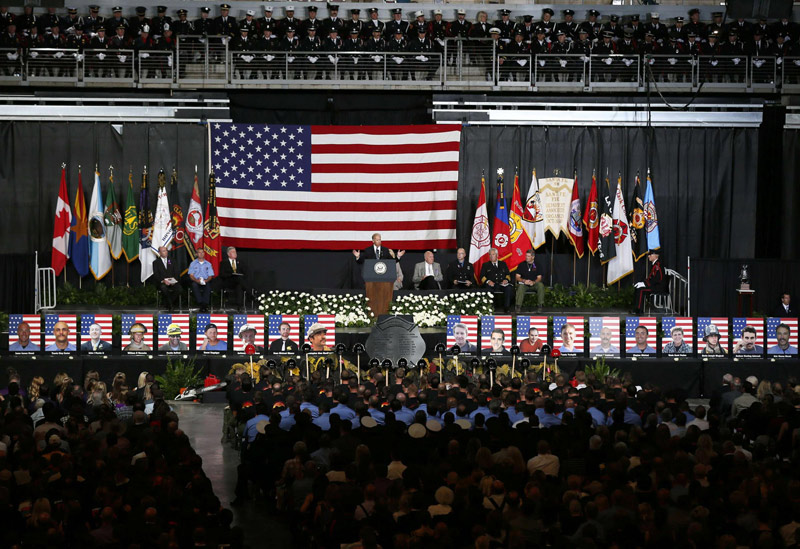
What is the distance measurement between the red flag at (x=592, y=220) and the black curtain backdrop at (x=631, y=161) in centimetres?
67

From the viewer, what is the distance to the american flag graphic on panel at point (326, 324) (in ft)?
64.6

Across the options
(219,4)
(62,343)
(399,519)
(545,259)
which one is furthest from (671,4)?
(399,519)

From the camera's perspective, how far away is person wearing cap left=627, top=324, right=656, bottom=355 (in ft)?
65.0

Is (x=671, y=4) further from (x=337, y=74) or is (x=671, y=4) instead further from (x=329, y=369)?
(x=329, y=369)

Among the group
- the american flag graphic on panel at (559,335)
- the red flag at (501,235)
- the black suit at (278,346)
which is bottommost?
the black suit at (278,346)

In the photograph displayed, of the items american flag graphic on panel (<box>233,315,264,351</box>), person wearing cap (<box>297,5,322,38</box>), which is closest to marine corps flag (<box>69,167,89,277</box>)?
person wearing cap (<box>297,5,322,38</box>)

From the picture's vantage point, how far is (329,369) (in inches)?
736

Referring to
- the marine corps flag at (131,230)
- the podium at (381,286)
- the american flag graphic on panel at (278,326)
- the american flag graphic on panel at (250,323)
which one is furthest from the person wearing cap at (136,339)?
the marine corps flag at (131,230)

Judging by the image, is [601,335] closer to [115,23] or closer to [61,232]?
[61,232]

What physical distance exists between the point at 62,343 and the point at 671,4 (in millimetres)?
18542

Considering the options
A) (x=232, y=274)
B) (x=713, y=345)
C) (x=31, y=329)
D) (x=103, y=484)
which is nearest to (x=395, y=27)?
(x=232, y=274)

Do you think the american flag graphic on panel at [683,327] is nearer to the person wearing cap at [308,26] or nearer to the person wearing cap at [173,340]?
the person wearing cap at [173,340]

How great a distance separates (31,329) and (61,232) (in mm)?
6238

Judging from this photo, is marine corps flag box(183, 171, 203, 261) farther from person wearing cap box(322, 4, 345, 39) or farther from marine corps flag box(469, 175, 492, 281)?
marine corps flag box(469, 175, 492, 281)
